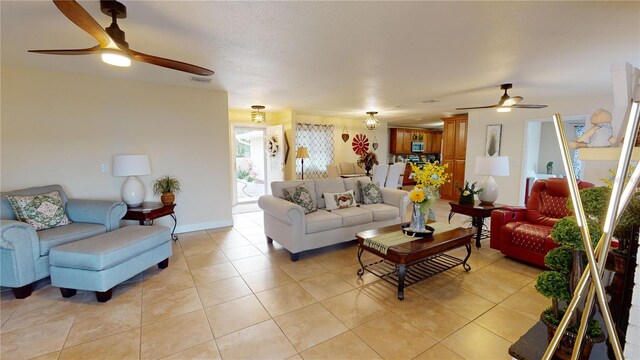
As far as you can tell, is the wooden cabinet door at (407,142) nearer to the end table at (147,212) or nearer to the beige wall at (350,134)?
the beige wall at (350,134)

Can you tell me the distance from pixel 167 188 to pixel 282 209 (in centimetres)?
184

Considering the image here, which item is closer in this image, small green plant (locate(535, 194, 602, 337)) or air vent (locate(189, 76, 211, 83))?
small green plant (locate(535, 194, 602, 337))

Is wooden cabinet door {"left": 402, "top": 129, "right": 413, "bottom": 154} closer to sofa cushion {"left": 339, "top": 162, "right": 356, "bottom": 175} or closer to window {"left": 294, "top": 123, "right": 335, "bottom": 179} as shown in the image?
sofa cushion {"left": 339, "top": 162, "right": 356, "bottom": 175}

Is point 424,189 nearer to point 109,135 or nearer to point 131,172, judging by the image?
point 131,172

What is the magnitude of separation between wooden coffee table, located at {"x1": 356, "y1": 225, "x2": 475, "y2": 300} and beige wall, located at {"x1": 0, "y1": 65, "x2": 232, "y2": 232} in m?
2.89

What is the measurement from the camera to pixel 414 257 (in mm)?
2529

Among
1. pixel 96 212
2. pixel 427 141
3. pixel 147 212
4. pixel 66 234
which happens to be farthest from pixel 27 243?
pixel 427 141

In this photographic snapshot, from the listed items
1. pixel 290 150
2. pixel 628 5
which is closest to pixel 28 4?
pixel 628 5

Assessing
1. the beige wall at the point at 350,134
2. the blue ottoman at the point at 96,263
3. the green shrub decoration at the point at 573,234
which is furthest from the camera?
the beige wall at the point at 350,134

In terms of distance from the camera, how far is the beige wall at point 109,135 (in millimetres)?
3295

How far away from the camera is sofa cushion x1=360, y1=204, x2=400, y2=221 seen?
395cm

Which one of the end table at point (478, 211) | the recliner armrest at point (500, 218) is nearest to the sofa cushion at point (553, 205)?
the recliner armrest at point (500, 218)

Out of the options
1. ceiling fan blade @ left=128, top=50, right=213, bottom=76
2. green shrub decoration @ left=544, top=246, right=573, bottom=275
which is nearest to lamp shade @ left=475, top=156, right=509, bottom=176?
green shrub decoration @ left=544, top=246, right=573, bottom=275

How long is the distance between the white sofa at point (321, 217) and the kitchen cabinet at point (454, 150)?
363cm
